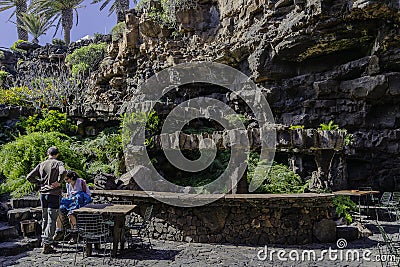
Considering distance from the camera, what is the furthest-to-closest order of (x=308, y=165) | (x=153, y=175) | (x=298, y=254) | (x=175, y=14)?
(x=175, y=14), (x=308, y=165), (x=153, y=175), (x=298, y=254)

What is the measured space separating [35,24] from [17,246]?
27.7m

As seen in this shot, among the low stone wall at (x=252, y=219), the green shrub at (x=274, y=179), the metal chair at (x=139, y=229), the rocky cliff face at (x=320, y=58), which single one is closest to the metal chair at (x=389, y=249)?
the low stone wall at (x=252, y=219)

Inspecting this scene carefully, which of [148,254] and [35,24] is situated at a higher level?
[35,24]

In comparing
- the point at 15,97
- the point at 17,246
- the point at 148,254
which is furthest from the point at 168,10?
the point at 17,246

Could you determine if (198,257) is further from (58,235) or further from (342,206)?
(342,206)

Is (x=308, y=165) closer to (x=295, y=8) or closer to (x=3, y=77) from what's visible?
(x=295, y=8)

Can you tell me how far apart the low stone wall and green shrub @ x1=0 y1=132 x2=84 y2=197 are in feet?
12.1

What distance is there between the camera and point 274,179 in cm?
932

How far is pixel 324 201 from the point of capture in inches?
290

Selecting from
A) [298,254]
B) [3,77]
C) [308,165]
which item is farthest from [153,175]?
[3,77]

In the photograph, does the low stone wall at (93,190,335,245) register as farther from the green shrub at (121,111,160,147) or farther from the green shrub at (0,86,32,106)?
the green shrub at (0,86,32,106)

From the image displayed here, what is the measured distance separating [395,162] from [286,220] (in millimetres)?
8997

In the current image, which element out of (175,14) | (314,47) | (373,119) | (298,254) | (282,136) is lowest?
(298,254)

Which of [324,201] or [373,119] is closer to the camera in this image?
[324,201]
